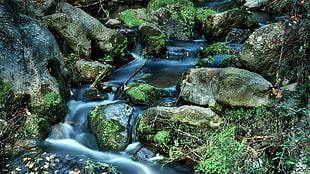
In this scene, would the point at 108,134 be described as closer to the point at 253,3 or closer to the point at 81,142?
the point at 81,142

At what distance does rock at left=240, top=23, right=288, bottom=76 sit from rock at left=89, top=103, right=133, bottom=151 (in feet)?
10.6

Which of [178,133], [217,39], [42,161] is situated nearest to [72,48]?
[42,161]

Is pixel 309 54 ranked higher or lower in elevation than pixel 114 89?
higher

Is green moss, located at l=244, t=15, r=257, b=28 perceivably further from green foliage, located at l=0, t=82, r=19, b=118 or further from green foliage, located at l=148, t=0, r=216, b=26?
green foliage, located at l=0, t=82, r=19, b=118

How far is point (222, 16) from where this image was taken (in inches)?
374

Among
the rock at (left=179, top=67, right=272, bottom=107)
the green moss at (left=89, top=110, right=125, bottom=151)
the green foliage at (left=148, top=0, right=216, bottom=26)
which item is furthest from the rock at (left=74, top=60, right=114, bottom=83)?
the green foliage at (left=148, top=0, right=216, bottom=26)

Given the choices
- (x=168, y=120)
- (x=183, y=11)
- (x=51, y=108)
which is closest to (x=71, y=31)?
(x=51, y=108)

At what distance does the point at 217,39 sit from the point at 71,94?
22.0ft

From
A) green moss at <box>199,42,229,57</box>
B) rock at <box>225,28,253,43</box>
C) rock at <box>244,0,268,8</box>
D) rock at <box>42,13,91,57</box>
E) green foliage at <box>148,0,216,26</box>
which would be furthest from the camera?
rock at <box>244,0,268,8</box>

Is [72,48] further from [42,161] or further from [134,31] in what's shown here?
[42,161]

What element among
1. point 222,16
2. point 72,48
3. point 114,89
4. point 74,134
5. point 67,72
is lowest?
point 74,134

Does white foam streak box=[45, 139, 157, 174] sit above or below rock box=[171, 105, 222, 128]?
below

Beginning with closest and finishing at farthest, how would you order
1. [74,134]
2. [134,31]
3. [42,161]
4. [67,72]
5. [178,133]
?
[42,161], [178,133], [74,134], [67,72], [134,31]

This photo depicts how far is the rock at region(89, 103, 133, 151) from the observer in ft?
14.9
